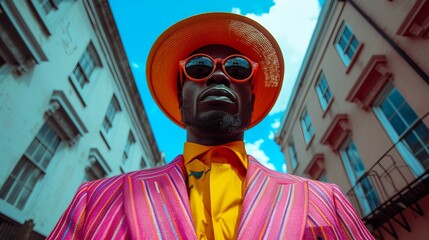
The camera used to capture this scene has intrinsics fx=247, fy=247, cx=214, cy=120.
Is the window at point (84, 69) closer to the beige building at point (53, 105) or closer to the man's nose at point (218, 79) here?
the beige building at point (53, 105)

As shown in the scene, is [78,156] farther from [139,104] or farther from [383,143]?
[383,143]

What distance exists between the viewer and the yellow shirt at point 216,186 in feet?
4.37

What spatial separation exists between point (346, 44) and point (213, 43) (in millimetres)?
9593

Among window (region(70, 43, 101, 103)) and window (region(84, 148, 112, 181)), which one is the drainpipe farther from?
window (region(84, 148, 112, 181))

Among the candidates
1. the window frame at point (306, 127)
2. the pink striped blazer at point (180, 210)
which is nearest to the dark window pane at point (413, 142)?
the window frame at point (306, 127)

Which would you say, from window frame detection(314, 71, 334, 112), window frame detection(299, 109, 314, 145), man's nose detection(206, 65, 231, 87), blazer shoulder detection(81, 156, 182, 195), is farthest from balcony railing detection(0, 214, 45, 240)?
window frame detection(299, 109, 314, 145)

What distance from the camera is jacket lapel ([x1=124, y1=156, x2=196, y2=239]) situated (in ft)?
3.81

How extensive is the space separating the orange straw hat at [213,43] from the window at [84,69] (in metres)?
7.76

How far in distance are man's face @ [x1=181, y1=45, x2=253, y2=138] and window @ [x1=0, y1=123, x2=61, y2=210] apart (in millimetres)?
7004

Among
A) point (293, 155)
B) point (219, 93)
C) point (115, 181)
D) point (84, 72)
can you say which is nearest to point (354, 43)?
point (293, 155)

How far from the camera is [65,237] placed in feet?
4.13

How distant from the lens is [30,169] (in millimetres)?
7383

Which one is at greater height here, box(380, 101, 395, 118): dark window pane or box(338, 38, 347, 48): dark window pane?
box(338, 38, 347, 48): dark window pane

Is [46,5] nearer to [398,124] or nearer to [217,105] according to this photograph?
[217,105]
